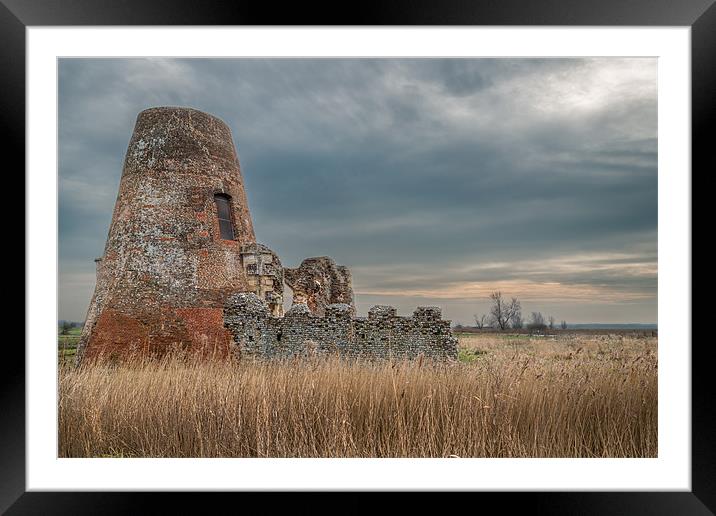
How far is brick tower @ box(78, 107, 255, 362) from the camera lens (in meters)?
10.8

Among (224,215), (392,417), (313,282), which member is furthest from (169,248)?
(392,417)

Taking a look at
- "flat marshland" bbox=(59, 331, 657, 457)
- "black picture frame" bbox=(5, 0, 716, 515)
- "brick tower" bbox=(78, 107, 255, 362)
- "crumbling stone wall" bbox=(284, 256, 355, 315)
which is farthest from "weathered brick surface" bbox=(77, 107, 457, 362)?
"black picture frame" bbox=(5, 0, 716, 515)

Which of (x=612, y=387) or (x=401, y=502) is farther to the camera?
(x=612, y=387)

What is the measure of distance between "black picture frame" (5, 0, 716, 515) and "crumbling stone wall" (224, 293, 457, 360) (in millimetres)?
7802

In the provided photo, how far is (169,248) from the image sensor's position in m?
11.0

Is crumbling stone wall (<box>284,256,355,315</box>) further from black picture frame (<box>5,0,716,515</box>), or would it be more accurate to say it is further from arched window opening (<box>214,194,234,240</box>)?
black picture frame (<box>5,0,716,515</box>)

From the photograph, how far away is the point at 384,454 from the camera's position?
13.5ft

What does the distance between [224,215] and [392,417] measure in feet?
28.3
